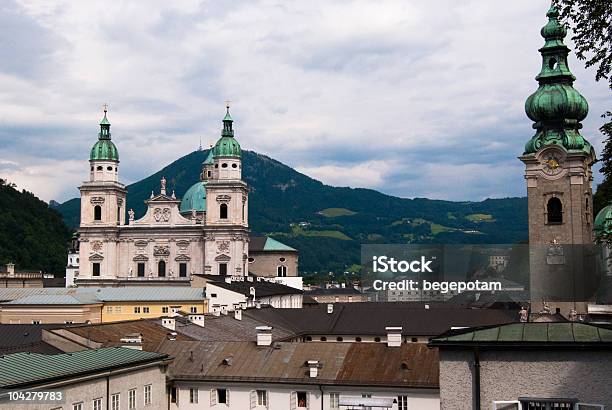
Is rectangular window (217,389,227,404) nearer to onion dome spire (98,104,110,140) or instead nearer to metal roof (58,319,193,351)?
metal roof (58,319,193,351)

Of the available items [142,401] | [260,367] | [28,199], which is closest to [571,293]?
[260,367]

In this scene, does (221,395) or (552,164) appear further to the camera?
(552,164)

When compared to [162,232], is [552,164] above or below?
below

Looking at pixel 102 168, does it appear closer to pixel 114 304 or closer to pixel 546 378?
pixel 114 304

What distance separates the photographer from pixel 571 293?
62.7m

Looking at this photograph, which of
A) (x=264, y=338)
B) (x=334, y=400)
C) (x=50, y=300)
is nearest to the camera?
(x=334, y=400)

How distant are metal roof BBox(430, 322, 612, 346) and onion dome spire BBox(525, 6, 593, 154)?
4457 cm

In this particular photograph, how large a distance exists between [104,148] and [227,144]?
1639 centimetres

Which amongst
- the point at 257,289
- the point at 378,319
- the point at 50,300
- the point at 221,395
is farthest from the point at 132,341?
the point at 257,289

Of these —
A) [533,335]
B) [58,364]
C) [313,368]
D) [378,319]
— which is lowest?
[313,368]

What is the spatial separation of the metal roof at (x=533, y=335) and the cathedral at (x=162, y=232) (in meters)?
87.6

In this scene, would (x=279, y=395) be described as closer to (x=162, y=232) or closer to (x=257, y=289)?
(x=257, y=289)

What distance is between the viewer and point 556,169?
208ft

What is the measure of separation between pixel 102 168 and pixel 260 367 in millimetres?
83653
